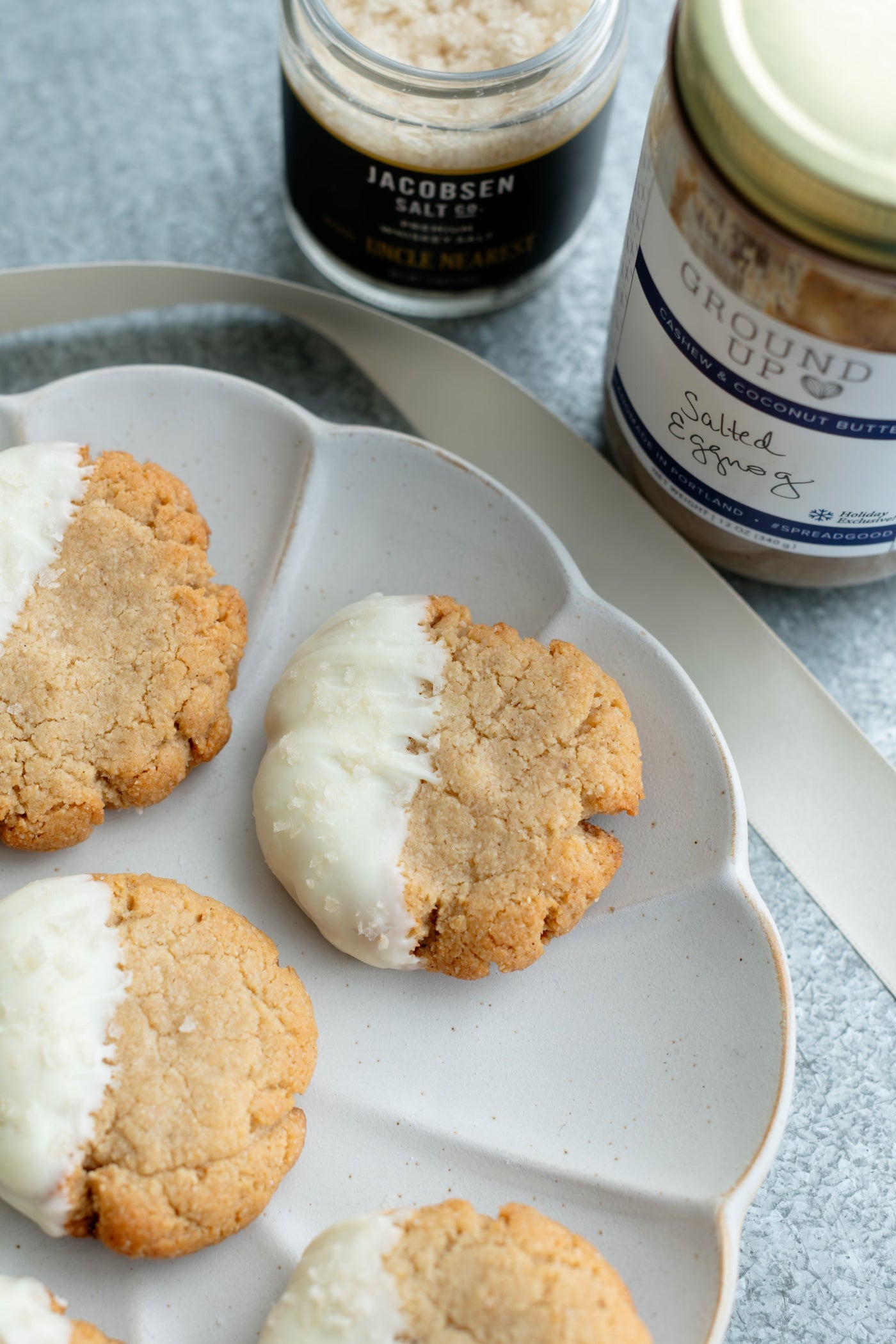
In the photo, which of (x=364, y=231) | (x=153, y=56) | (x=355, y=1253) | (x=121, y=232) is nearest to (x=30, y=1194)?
(x=355, y=1253)

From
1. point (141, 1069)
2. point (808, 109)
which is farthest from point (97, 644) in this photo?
point (808, 109)

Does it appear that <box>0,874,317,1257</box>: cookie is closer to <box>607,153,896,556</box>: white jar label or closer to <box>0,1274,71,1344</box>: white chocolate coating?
<box>0,1274,71,1344</box>: white chocolate coating

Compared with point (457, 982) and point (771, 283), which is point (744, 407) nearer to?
point (771, 283)

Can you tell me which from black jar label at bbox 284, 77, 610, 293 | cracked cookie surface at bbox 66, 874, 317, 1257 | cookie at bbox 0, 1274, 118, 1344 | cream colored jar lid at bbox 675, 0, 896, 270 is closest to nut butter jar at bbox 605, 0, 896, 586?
cream colored jar lid at bbox 675, 0, 896, 270

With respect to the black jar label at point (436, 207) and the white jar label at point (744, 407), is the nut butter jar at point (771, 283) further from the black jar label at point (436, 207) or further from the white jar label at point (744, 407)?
the black jar label at point (436, 207)

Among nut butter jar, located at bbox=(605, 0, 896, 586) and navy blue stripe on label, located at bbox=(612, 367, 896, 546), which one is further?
navy blue stripe on label, located at bbox=(612, 367, 896, 546)

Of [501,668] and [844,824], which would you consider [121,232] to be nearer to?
[501,668]

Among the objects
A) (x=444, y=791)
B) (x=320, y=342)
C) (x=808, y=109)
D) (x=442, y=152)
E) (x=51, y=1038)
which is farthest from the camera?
(x=320, y=342)
